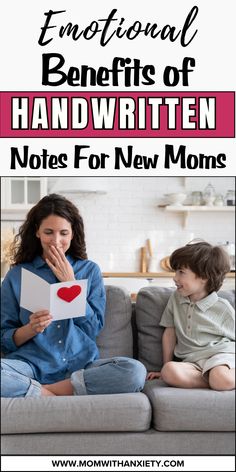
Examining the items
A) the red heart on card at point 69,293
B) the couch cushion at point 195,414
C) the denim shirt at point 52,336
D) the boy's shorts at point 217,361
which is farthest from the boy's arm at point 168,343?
the red heart on card at point 69,293

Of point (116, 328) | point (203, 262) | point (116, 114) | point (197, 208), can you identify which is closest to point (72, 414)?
point (116, 328)

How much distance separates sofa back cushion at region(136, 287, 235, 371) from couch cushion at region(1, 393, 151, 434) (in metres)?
0.43

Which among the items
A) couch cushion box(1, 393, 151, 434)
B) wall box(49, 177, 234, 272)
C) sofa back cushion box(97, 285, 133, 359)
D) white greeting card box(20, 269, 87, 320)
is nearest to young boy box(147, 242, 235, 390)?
sofa back cushion box(97, 285, 133, 359)

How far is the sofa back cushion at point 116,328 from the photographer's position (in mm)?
2439

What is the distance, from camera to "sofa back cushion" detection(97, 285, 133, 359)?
2.44 m

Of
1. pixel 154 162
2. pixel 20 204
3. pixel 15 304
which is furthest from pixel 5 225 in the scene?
pixel 15 304

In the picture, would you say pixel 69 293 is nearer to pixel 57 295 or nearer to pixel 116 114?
pixel 57 295

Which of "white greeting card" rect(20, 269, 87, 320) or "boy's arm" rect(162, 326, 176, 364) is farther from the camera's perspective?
"boy's arm" rect(162, 326, 176, 364)

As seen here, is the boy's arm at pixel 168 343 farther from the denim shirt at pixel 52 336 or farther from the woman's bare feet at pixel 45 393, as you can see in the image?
the woman's bare feet at pixel 45 393

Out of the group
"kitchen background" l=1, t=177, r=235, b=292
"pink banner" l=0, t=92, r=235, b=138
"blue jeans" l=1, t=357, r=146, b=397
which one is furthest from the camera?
"kitchen background" l=1, t=177, r=235, b=292

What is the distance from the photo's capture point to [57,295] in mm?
2117

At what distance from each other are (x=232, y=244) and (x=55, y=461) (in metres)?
3.39

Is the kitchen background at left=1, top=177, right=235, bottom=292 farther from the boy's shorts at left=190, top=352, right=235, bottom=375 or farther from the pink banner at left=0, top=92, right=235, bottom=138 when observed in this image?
the boy's shorts at left=190, top=352, right=235, bottom=375

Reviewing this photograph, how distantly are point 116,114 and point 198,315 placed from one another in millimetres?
Answer: 966
